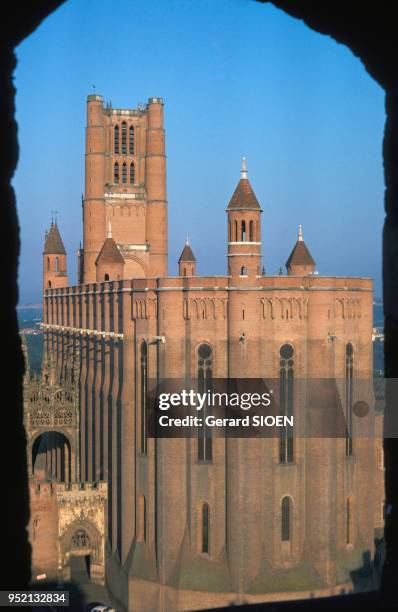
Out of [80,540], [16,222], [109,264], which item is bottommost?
[80,540]

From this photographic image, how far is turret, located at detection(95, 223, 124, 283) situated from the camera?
4525 centimetres

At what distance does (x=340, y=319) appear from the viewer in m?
34.9

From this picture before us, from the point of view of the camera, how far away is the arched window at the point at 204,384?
1315 inches

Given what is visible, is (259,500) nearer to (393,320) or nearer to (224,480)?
(224,480)

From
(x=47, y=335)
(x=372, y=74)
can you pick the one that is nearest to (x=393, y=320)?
(x=372, y=74)

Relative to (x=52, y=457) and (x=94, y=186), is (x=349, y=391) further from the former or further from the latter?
(x=94, y=186)

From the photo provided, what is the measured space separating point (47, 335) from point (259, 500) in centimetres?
2961

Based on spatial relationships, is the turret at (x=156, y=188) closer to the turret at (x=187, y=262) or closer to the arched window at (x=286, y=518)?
the turret at (x=187, y=262)

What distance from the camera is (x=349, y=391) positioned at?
3522cm

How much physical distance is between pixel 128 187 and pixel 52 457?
1581 cm

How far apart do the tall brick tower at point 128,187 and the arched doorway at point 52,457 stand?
374 inches

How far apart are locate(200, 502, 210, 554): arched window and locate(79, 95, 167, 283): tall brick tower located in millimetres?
22284

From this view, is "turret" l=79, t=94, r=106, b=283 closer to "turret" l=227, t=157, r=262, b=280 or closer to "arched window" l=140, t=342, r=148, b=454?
"arched window" l=140, t=342, r=148, b=454

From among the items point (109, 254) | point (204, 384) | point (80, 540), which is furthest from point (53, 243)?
point (204, 384)
